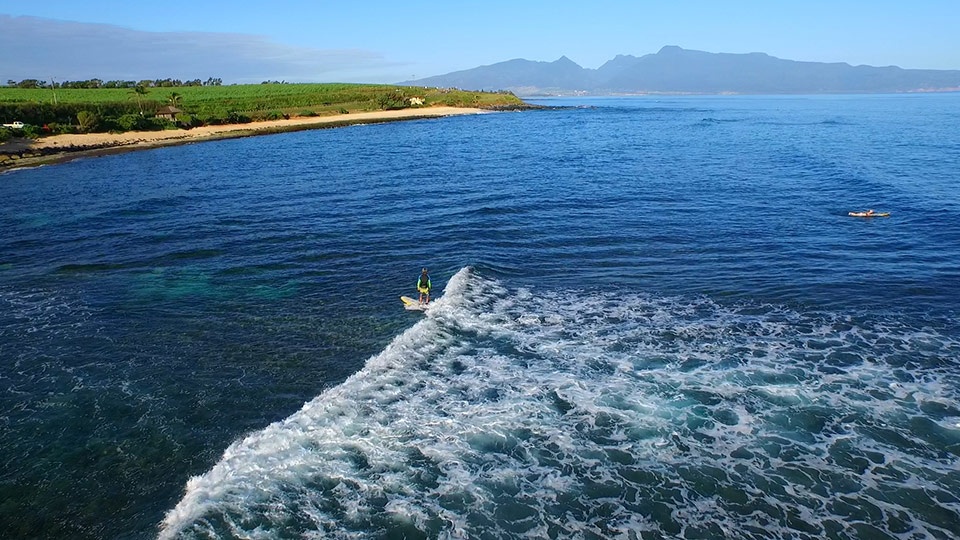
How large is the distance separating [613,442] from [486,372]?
205 inches

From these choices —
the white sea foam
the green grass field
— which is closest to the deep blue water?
the white sea foam

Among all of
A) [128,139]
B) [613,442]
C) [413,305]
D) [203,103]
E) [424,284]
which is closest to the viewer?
[613,442]

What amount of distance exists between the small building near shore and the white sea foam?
106258mm

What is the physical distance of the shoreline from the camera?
70.7m

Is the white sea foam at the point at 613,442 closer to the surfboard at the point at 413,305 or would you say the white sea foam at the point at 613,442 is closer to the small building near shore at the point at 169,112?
the surfboard at the point at 413,305

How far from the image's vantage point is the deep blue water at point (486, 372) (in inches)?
514

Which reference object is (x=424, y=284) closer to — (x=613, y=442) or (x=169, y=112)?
(x=613, y=442)

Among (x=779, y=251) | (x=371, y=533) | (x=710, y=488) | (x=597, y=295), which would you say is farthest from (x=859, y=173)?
(x=371, y=533)

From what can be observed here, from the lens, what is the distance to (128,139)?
8862cm

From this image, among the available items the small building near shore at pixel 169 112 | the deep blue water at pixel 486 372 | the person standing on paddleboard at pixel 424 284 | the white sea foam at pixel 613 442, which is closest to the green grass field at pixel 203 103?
the small building near shore at pixel 169 112

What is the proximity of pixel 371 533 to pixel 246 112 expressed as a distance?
433 feet

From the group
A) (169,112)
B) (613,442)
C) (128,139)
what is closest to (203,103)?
(169,112)

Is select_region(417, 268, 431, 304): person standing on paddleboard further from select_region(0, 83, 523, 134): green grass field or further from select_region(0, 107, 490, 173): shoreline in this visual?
select_region(0, 83, 523, 134): green grass field

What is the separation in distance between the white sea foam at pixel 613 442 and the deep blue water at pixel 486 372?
7 centimetres
